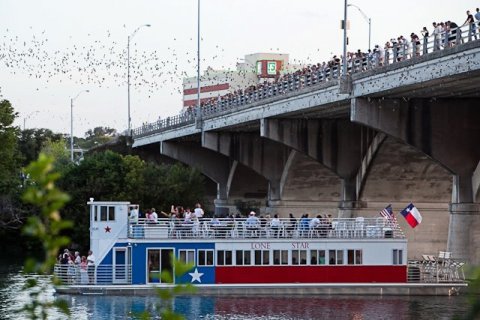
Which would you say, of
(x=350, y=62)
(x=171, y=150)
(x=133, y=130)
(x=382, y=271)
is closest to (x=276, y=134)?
(x=350, y=62)

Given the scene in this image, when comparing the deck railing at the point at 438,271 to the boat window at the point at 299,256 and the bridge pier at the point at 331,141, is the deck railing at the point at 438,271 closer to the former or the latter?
the boat window at the point at 299,256

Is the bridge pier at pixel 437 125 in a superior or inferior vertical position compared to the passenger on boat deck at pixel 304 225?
superior

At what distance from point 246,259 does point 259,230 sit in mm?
1320

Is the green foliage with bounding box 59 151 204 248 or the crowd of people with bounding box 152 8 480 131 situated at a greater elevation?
the crowd of people with bounding box 152 8 480 131

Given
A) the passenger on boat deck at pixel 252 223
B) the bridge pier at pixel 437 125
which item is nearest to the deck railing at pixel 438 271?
the bridge pier at pixel 437 125

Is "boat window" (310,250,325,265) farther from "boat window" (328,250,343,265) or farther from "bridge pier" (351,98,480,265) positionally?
"bridge pier" (351,98,480,265)

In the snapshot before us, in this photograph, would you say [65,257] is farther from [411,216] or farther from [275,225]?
[411,216]

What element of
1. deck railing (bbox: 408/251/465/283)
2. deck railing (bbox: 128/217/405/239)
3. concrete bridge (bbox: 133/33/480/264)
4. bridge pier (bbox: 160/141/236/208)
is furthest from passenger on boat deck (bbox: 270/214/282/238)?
bridge pier (bbox: 160/141/236/208)

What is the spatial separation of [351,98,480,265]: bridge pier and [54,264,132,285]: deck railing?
1113 cm

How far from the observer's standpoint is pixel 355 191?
60719mm

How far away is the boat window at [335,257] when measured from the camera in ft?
138

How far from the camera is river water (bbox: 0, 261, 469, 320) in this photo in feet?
122

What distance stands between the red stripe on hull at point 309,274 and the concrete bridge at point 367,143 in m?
4.12

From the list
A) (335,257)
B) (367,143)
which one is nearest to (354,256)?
(335,257)
